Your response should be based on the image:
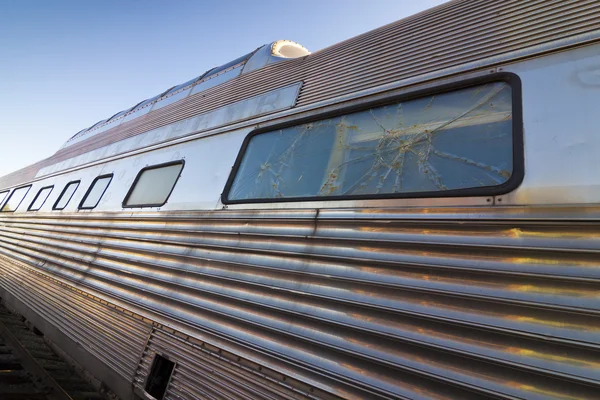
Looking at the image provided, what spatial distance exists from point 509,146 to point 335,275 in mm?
1093

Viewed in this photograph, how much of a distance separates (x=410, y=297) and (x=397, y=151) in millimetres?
865

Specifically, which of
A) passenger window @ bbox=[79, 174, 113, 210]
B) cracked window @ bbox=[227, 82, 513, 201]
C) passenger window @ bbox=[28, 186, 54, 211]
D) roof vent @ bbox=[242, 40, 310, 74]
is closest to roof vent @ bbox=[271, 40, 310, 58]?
roof vent @ bbox=[242, 40, 310, 74]

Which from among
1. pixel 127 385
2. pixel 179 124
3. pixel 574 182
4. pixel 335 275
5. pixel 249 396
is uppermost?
pixel 179 124

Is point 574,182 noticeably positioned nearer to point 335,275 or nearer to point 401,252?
point 401,252

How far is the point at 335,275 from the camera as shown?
5.52 ft

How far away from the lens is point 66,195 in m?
5.00

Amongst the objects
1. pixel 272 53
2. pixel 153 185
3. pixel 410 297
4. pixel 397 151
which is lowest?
pixel 410 297

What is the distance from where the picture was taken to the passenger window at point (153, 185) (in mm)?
3148

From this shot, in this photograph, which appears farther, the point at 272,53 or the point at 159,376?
A: the point at 272,53

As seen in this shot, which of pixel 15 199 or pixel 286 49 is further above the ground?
pixel 286 49

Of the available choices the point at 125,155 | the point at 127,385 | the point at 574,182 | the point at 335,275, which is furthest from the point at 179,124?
the point at 574,182

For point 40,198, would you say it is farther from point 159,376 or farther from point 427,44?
point 427,44

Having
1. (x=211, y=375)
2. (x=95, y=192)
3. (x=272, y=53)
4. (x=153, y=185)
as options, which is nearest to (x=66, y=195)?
(x=95, y=192)

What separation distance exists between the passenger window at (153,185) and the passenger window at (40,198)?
11.2ft
